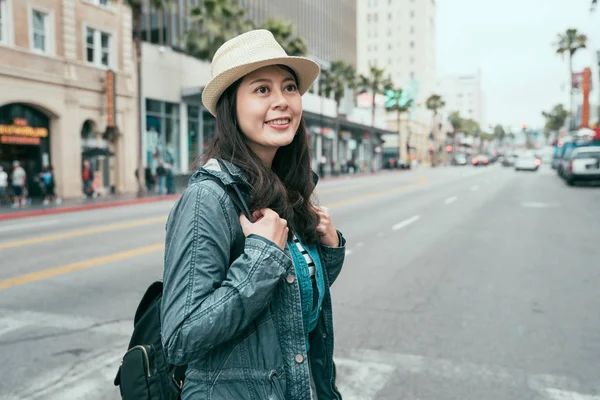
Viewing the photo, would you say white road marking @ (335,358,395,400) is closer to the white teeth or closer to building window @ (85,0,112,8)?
the white teeth

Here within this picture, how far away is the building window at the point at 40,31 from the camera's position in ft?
75.8

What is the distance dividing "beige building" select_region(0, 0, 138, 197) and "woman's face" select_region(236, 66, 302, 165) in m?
22.9

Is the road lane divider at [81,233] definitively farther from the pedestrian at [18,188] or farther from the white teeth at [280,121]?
the white teeth at [280,121]

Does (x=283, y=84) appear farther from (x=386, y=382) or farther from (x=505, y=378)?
(x=505, y=378)

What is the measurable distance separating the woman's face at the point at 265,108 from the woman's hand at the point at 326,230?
14.8 inches

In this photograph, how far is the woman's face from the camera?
188 cm

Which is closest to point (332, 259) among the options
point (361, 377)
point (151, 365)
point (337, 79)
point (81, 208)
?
point (151, 365)

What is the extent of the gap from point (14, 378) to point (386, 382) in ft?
9.56

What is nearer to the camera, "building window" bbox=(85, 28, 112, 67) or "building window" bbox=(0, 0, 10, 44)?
"building window" bbox=(0, 0, 10, 44)

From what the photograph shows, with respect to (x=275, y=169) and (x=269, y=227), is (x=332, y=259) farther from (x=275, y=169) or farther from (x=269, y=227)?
(x=269, y=227)

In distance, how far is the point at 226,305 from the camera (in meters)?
1.56

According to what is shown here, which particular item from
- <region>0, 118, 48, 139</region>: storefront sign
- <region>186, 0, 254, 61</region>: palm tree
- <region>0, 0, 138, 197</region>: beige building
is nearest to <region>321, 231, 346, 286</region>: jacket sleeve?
<region>0, 0, 138, 197</region>: beige building

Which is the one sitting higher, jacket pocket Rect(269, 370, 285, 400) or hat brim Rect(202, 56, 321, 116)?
hat brim Rect(202, 56, 321, 116)

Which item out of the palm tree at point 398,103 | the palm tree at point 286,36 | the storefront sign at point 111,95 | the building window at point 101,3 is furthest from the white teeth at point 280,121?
the palm tree at point 398,103
